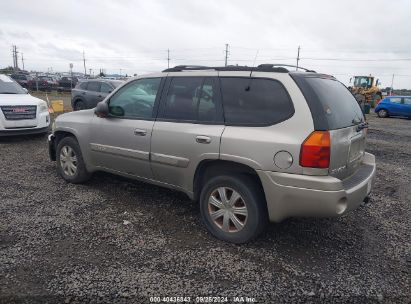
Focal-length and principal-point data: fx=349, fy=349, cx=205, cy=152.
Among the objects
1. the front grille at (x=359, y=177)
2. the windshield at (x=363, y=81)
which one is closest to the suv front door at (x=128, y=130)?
the front grille at (x=359, y=177)

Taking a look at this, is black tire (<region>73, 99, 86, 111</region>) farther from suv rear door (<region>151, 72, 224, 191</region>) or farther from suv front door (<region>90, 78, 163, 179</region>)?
suv rear door (<region>151, 72, 224, 191</region>)

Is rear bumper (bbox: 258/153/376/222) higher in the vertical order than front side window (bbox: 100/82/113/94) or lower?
lower

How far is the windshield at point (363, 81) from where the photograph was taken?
30.6 m

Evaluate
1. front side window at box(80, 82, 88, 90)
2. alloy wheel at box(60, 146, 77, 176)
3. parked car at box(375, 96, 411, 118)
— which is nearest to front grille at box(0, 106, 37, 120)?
alloy wheel at box(60, 146, 77, 176)

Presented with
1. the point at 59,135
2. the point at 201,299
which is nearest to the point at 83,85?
the point at 59,135

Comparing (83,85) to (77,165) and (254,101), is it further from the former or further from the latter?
(254,101)

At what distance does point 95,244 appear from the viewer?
3.54 metres

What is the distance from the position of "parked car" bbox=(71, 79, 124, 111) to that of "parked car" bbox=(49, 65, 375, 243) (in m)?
10.1

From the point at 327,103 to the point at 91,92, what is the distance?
42.2 ft

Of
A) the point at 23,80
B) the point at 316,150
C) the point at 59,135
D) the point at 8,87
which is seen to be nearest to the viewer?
the point at 316,150

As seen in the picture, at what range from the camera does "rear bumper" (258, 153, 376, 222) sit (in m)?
3.05

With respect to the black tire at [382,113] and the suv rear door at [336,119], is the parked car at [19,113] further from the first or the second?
the black tire at [382,113]

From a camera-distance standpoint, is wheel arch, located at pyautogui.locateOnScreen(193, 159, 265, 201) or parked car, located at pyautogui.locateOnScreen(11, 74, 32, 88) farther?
parked car, located at pyautogui.locateOnScreen(11, 74, 32, 88)

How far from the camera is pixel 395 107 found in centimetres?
2034
